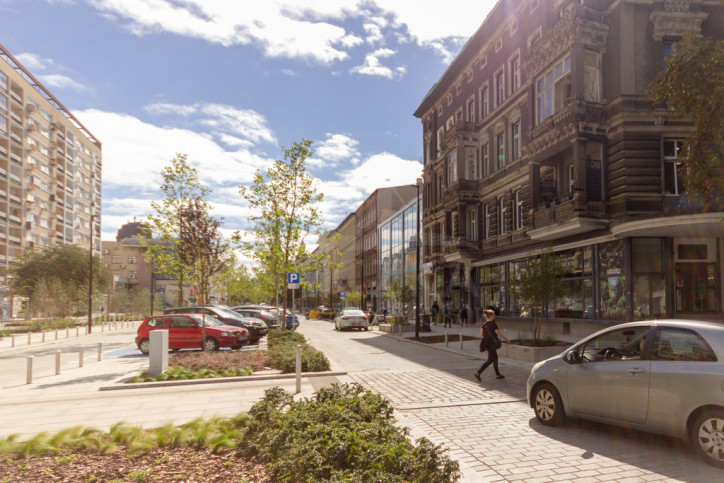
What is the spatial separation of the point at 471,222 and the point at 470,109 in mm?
8739

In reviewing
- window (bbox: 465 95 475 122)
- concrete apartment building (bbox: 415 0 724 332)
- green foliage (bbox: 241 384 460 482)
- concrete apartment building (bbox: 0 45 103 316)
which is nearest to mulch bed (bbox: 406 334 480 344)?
concrete apartment building (bbox: 415 0 724 332)

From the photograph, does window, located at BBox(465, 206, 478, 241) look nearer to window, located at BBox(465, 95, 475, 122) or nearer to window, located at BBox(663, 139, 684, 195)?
window, located at BBox(465, 95, 475, 122)

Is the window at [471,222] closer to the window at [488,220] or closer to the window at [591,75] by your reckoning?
the window at [488,220]

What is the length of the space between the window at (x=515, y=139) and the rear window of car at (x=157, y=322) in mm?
21589

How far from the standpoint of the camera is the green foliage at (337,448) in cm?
427

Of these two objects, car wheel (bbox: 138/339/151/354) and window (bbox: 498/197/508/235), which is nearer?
car wheel (bbox: 138/339/151/354)

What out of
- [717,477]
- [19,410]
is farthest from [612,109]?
[19,410]

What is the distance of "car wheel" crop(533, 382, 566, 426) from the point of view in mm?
6914

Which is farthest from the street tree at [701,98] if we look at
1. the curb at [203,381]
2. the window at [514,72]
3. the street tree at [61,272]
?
the street tree at [61,272]

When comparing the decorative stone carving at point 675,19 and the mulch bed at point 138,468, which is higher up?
the decorative stone carving at point 675,19

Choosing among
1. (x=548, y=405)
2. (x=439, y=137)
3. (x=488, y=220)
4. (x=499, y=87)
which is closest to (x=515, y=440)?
(x=548, y=405)

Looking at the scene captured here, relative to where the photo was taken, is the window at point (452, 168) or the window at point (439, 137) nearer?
the window at point (452, 168)

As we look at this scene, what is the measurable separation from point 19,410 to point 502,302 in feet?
84.1

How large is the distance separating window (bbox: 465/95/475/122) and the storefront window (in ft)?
58.4
